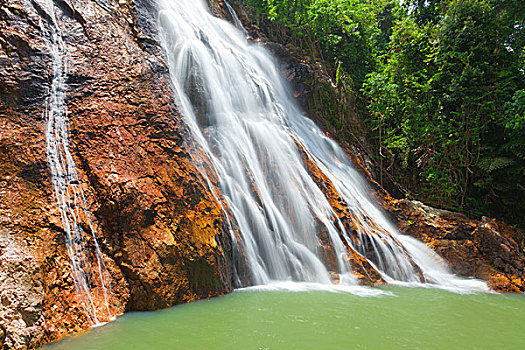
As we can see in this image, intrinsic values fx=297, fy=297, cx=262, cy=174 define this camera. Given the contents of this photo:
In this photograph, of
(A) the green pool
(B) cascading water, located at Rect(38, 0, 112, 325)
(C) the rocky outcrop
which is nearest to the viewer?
(A) the green pool

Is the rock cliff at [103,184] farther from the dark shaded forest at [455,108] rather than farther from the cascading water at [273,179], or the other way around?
the dark shaded forest at [455,108]

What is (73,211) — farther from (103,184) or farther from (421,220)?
(421,220)

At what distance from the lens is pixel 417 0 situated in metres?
11.8

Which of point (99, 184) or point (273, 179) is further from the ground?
point (273, 179)

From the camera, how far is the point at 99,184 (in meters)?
4.16

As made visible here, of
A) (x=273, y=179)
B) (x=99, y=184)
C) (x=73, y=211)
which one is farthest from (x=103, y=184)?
(x=273, y=179)

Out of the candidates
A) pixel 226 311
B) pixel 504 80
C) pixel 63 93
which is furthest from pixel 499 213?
pixel 63 93

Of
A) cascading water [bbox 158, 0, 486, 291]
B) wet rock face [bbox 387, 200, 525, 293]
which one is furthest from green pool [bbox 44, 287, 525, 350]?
wet rock face [bbox 387, 200, 525, 293]

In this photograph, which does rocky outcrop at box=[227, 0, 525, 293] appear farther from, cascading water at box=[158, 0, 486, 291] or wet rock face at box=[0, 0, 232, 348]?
wet rock face at box=[0, 0, 232, 348]

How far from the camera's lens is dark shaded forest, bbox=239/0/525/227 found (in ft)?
29.0

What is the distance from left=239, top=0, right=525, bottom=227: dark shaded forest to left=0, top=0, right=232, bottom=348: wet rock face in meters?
7.82

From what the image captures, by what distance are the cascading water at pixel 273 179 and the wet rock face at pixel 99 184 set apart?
0.81m

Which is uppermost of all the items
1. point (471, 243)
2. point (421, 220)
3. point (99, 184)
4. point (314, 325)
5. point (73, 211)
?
point (99, 184)

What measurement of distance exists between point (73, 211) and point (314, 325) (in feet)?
10.7
